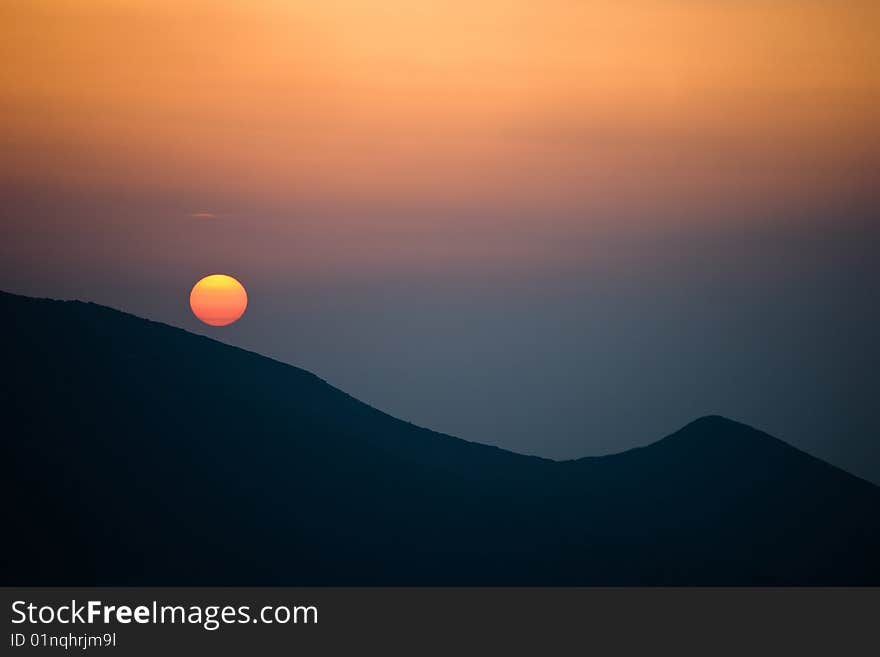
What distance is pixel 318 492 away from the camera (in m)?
81.8

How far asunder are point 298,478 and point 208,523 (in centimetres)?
1079

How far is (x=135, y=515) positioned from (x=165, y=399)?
16.6m

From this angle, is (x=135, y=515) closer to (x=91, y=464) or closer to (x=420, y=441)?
(x=91, y=464)

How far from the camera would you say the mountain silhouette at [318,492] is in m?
69.9

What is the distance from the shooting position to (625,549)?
84188 mm

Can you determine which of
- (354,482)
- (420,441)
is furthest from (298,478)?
(420,441)

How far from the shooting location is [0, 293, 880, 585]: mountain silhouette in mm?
69938

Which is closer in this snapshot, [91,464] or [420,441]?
[91,464]
